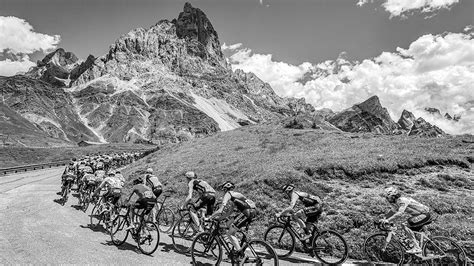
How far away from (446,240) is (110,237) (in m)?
13.0

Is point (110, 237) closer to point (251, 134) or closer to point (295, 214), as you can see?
point (295, 214)

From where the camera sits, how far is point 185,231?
47.3ft

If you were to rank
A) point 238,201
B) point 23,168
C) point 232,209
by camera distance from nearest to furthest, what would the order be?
point 232,209 → point 238,201 → point 23,168

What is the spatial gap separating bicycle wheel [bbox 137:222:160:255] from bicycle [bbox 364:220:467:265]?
7836mm

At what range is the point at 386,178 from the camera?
2048 centimetres

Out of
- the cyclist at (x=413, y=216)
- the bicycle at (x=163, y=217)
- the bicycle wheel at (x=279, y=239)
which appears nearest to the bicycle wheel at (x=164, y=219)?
the bicycle at (x=163, y=217)

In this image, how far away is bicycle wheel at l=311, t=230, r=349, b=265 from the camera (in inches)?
452

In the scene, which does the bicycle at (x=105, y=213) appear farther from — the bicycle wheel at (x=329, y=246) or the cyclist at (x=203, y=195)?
the bicycle wheel at (x=329, y=246)

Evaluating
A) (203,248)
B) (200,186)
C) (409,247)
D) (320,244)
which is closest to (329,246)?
(320,244)

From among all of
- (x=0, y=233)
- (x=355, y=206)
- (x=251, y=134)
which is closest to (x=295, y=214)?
(x=355, y=206)

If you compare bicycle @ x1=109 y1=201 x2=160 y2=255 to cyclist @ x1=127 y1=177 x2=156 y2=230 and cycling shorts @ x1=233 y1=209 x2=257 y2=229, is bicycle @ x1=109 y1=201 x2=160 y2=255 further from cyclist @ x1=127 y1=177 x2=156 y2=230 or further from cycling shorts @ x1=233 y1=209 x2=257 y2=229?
cycling shorts @ x1=233 y1=209 x2=257 y2=229

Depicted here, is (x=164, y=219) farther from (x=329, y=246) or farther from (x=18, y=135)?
(x=18, y=135)

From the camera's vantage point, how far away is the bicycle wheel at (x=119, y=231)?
13320 mm

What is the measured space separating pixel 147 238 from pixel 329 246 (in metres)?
6.81
